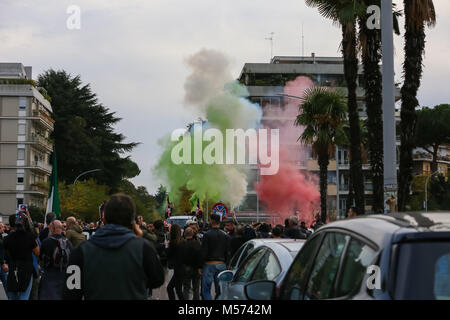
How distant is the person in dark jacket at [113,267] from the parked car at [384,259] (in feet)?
3.71

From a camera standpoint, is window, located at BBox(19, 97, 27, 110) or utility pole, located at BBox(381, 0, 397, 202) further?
window, located at BBox(19, 97, 27, 110)

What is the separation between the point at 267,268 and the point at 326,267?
367 centimetres

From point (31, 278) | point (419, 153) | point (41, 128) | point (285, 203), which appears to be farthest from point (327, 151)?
point (419, 153)

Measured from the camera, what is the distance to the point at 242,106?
7575 cm

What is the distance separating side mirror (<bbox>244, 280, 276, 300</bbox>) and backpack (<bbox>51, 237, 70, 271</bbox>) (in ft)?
21.6

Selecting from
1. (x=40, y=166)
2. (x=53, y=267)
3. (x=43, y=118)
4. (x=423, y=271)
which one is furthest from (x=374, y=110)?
(x=40, y=166)

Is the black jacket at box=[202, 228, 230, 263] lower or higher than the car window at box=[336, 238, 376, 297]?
lower

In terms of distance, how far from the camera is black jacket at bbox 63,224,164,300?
16.2 ft

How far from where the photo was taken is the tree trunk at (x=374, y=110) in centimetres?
1969

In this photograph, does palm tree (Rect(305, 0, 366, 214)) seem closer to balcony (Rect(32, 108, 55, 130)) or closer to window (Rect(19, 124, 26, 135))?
balcony (Rect(32, 108, 55, 130))

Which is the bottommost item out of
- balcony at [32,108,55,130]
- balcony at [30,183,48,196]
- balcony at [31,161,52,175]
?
balcony at [30,183,48,196]

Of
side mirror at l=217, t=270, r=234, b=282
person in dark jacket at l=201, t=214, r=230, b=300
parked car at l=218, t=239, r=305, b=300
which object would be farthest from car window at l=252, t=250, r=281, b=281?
person in dark jacket at l=201, t=214, r=230, b=300

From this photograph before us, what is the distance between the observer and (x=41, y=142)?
84750mm

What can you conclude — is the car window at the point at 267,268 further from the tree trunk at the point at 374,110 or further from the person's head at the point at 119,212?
the tree trunk at the point at 374,110
